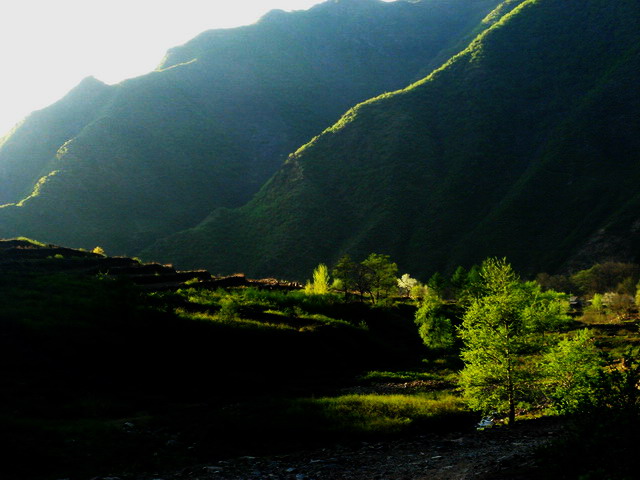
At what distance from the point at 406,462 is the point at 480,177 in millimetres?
166974

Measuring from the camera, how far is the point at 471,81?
195375 millimetres

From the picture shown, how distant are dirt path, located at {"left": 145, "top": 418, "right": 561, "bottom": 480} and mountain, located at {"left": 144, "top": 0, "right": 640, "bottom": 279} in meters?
117

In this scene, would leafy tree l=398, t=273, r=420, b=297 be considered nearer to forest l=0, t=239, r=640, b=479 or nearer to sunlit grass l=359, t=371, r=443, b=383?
forest l=0, t=239, r=640, b=479

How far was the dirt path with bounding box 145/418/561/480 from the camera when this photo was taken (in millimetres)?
13250

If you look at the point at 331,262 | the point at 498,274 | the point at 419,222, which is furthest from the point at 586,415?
the point at 419,222

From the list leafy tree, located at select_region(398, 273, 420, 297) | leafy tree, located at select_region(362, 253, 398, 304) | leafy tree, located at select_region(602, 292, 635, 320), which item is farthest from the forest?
leafy tree, located at select_region(398, 273, 420, 297)

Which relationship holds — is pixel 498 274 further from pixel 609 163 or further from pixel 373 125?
pixel 373 125

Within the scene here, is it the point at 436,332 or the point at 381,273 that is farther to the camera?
the point at 381,273

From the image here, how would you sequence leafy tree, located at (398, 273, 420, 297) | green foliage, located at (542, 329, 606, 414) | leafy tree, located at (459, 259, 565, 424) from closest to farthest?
green foliage, located at (542, 329, 606, 414), leafy tree, located at (459, 259, 565, 424), leafy tree, located at (398, 273, 420, 297)

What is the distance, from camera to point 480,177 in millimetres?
169250

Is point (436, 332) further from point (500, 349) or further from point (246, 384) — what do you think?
point (500, 349)

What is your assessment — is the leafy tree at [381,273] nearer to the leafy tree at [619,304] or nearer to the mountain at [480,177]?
the leafy tree at [619,304]

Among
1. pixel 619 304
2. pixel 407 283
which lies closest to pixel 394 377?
pixel 619 304

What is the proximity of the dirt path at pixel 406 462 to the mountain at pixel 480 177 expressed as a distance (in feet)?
385
